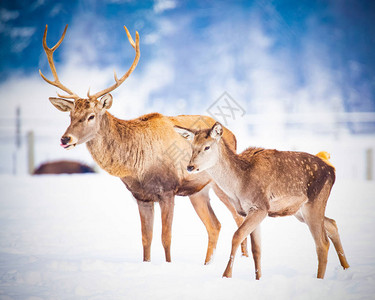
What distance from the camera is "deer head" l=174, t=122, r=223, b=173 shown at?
13.6ft

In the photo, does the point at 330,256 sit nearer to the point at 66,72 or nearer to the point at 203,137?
the point at 203,137

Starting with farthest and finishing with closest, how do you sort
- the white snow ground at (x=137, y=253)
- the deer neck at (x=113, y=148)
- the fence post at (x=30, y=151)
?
the fence post at (x=30, y=151), the deer neck at (x=113, y=148), the white snow ground at (x=137, y=253)

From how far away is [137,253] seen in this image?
561cm

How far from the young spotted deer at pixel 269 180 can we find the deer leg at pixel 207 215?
143 cm

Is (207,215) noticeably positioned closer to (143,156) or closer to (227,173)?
(143,156)

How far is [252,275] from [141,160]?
1738mm

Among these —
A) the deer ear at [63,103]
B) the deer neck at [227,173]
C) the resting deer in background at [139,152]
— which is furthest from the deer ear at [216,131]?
the deer ear at [63,103]

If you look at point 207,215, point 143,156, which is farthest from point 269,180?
point 207,215

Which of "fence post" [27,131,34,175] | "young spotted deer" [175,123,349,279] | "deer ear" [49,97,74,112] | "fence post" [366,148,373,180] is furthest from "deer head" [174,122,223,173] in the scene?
"fence post" [27,131,34,175]

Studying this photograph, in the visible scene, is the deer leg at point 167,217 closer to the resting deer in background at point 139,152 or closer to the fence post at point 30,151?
the resting deer in background at point 139,152

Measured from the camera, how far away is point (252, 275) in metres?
4.36

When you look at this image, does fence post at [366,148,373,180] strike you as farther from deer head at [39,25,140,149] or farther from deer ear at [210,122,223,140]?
deer head at [39,25,140,149]

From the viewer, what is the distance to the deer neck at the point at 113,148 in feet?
15.7

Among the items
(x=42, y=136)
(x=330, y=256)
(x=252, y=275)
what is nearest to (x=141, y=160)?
(x=252, y=275)
